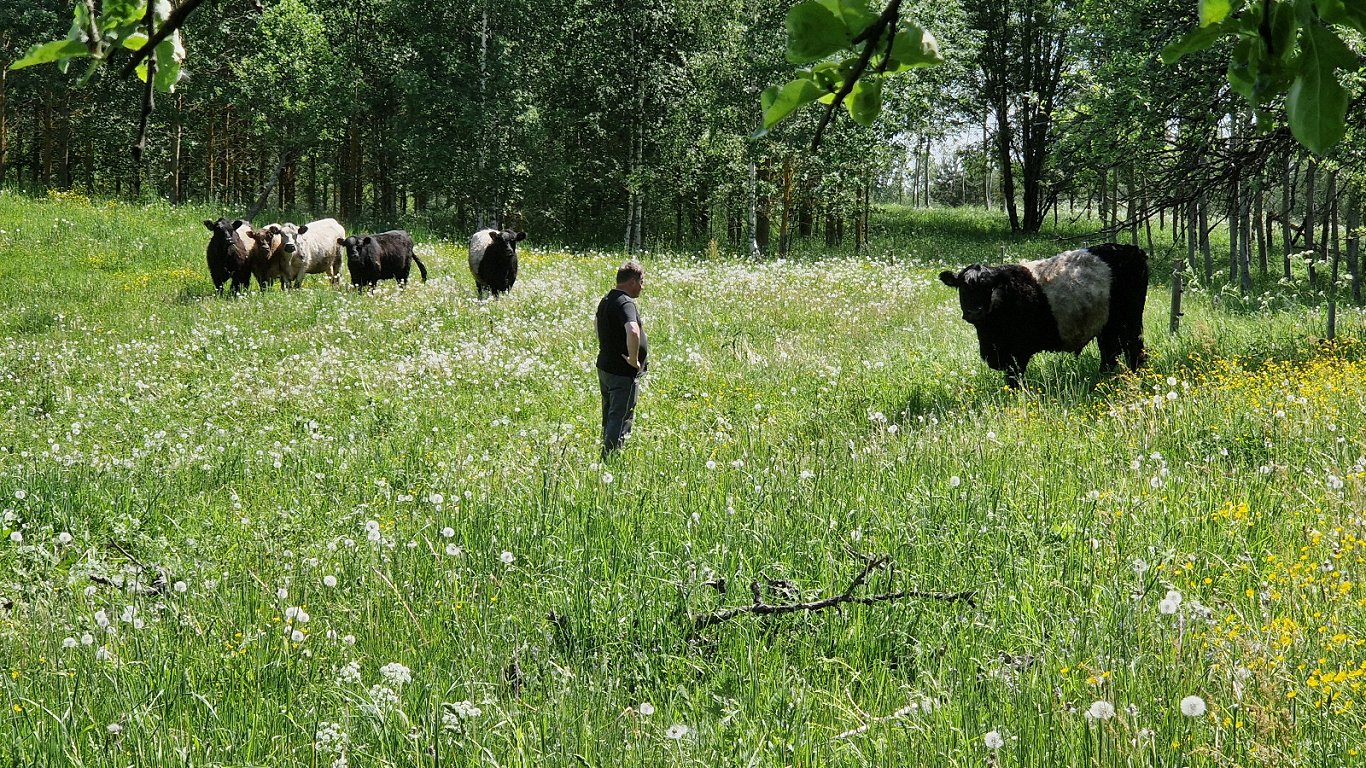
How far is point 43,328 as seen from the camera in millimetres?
16016

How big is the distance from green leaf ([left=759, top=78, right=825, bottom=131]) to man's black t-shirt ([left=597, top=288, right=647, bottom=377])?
679 cm

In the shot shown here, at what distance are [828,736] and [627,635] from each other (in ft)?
3.45

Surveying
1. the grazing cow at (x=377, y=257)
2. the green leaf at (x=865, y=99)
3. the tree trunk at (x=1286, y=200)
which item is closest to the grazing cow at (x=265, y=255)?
the grazing cow at (x=377, y=257)

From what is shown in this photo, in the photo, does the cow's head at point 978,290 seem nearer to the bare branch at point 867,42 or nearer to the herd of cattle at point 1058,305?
the herd of cattle at point 1058,305

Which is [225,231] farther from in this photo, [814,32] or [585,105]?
[585,105]

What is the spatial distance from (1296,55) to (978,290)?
8.99 meters

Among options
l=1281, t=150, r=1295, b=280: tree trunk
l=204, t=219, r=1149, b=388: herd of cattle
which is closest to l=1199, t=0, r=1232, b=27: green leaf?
l=204, t=219, r=1149, b=388: herd of cattle

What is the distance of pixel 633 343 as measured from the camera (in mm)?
7895

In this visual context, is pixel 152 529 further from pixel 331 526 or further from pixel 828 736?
pixel 828 736

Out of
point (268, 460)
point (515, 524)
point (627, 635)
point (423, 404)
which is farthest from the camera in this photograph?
point (423, 404)

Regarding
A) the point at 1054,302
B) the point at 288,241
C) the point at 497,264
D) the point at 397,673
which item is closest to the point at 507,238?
the point at 497,264

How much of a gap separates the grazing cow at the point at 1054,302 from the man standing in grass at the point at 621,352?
3.60 m

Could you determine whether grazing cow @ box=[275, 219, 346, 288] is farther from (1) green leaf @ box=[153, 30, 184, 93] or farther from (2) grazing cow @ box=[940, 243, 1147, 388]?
(1) green leaf @ box=[153, 30, 184, 93]

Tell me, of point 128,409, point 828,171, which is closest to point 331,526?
point 128,409
